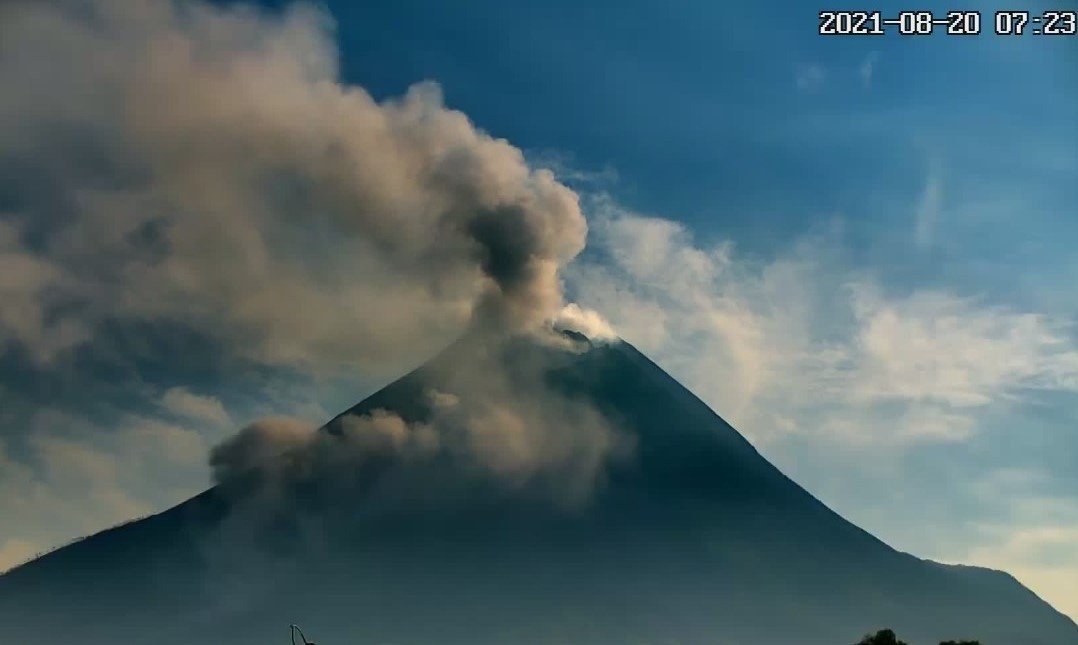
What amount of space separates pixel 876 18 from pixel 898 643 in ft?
213

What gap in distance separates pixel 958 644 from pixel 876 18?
227ft

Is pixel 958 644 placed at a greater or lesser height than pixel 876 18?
lesser

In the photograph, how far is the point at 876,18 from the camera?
2301 inches

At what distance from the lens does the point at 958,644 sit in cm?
10481

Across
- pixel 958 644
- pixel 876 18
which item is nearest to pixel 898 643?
pixel 958 644

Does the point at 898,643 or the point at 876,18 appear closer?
the point at 876,18

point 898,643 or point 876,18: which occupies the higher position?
point 876,18

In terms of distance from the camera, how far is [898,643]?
102 m

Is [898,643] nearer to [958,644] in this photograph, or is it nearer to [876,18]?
[958,644]

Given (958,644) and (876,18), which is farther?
(958,644)

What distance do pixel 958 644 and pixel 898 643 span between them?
703 centimetres
